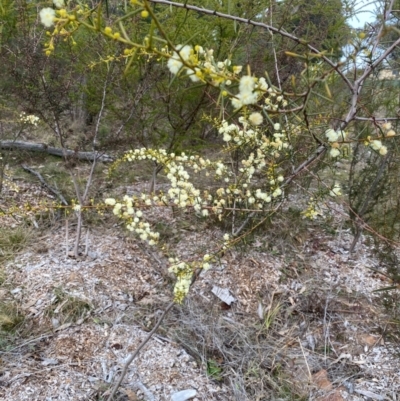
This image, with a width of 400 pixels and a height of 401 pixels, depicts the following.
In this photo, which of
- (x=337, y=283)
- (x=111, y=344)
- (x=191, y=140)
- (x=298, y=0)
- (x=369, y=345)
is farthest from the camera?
(x=191, y=140)

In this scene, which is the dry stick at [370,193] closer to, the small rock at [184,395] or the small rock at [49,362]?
the small rock at [184,395]

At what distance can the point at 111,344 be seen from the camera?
229 centimetres

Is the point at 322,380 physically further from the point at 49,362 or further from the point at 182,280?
the point at 49,362

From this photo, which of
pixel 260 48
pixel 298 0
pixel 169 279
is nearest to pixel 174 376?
pixel 169 279

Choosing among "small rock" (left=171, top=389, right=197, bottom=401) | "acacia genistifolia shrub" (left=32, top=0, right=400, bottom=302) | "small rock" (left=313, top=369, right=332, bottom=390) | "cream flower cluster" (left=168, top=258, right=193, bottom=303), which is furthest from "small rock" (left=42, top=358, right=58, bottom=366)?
"small rock" (left=313, top=369, right=332, bottom=390)

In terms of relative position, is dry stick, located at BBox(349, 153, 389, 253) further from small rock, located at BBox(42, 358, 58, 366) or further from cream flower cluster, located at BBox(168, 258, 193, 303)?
small rock, located at BBox(42, 358, 58, 366)

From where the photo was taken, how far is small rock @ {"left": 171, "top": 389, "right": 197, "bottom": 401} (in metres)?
2.04

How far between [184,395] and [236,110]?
5.98 ft

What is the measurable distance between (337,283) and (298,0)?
8.38ft

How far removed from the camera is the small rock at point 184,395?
80.2 inches

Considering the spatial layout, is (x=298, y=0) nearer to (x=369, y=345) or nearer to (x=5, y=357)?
(x=369, y=345)

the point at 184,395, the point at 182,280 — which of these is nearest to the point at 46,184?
the point at 184,395

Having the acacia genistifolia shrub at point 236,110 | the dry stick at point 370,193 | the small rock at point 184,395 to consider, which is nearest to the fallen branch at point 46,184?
the acacia genistifolia shrub at point 236,110

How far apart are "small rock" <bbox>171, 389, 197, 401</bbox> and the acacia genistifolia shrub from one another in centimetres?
79
